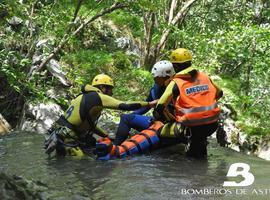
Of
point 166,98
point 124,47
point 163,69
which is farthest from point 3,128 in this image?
point 124,47

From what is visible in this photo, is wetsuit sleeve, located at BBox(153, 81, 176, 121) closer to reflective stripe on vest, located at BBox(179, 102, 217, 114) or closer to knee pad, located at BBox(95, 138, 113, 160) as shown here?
reflective stripe on vest, located at BBox(179, 102, 217, 114)

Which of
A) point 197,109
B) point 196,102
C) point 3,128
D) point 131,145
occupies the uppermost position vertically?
point 196,102

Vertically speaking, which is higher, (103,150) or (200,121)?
(200,121)

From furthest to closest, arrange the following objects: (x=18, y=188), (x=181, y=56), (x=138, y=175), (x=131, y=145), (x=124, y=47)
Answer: (x=124, y=47), (x=131, y=145), (x=181, y=56), (x=138, y=175), (x=18, y=188)

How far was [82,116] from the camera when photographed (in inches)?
274

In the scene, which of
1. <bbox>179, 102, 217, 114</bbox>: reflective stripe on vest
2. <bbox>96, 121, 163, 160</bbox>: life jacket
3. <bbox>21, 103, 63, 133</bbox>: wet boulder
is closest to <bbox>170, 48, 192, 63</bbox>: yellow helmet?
<bbox>179, 102, 217, 114</bbox>: reflective stripe on vest

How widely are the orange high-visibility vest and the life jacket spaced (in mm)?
830

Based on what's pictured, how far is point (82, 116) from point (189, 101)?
1717 millimetres

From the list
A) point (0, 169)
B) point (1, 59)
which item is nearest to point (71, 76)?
point (1, 59)

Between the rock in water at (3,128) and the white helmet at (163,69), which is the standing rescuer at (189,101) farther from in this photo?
the rock in water at (3,128)

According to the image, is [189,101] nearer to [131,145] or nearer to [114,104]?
[114,104]

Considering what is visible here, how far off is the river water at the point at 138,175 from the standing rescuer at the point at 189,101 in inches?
20.5

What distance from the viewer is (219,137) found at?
1110 centimetres

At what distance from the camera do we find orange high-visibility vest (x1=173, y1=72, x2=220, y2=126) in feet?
21.7
